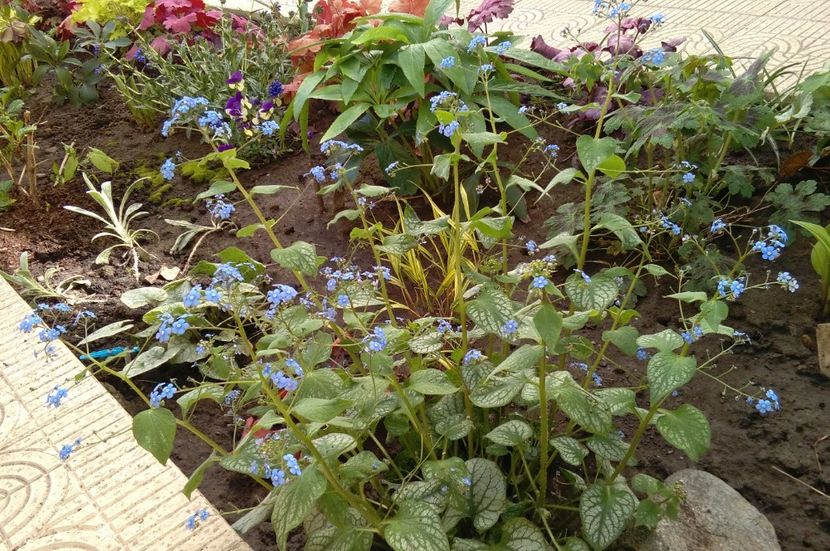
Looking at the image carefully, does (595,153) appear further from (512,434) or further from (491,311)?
(512,434)

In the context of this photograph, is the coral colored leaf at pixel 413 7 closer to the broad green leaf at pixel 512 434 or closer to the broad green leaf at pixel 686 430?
the broad green leaf at pixel 512 434

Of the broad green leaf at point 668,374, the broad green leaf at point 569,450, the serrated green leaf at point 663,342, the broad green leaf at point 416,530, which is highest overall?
the broad green leaf at point 668,374

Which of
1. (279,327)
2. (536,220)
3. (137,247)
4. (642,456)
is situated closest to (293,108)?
(137,247)

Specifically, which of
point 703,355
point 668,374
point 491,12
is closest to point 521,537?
point 668,374

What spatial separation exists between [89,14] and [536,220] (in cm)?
244

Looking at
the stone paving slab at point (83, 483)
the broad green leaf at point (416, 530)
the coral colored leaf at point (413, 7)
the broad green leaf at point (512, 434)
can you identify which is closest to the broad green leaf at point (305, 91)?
the coral colored leaf at point (413, 7)

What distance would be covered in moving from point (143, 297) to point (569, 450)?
110 cm

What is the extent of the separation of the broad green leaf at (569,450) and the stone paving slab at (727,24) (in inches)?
74.7

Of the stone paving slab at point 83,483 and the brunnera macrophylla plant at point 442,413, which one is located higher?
the brunnera macrophylla plant at point 442,413

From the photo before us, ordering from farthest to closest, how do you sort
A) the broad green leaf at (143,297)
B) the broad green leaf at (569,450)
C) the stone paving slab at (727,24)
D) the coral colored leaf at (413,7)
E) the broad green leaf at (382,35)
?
the stone paving slab at (727,24) < the coral colored leaf at (413,7) < the broad green leaf at (382,35) < the broad green leaf at (143,297) < the broad green leaf at (569,450)

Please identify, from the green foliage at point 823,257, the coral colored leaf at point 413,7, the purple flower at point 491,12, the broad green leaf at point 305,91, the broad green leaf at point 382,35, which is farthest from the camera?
the coral colored leaf at point 413,7

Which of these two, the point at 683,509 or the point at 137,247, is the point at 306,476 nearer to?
the point at 683,509

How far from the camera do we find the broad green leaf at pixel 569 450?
4.30ft

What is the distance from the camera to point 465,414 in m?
1.45
